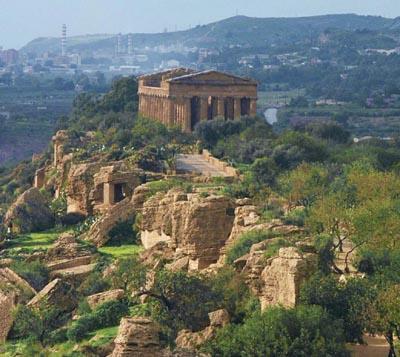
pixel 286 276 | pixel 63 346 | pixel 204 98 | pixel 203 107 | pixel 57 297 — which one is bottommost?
pixel 203 107

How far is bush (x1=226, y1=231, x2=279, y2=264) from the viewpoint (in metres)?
29.9

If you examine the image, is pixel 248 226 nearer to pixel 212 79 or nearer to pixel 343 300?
pixel 343 300

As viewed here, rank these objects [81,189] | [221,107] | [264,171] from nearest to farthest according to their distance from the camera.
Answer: [81,189] < [264,171] < [221,107]

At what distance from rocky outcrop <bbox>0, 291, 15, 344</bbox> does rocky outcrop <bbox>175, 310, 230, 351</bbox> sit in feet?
17.1

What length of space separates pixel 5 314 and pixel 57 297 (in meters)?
1.06

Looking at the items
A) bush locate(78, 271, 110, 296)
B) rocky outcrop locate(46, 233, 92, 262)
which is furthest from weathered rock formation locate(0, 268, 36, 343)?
rocky outcrop locate(46, 233, 92, 262)


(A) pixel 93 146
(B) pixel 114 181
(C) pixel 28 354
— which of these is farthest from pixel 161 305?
(A) pixel 93 146

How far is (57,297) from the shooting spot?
31.6m

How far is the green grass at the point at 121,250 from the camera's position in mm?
37719

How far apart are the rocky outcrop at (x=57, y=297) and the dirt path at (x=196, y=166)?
14.8 m

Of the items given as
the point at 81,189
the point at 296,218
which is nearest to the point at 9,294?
the point at 296,218

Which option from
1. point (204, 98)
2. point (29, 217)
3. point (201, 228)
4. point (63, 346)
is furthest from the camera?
point (204, 98)

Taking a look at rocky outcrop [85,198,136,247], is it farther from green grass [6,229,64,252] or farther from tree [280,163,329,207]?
tree [280,163,329,207]

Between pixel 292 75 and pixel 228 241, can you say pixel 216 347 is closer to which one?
pixel 228 241
